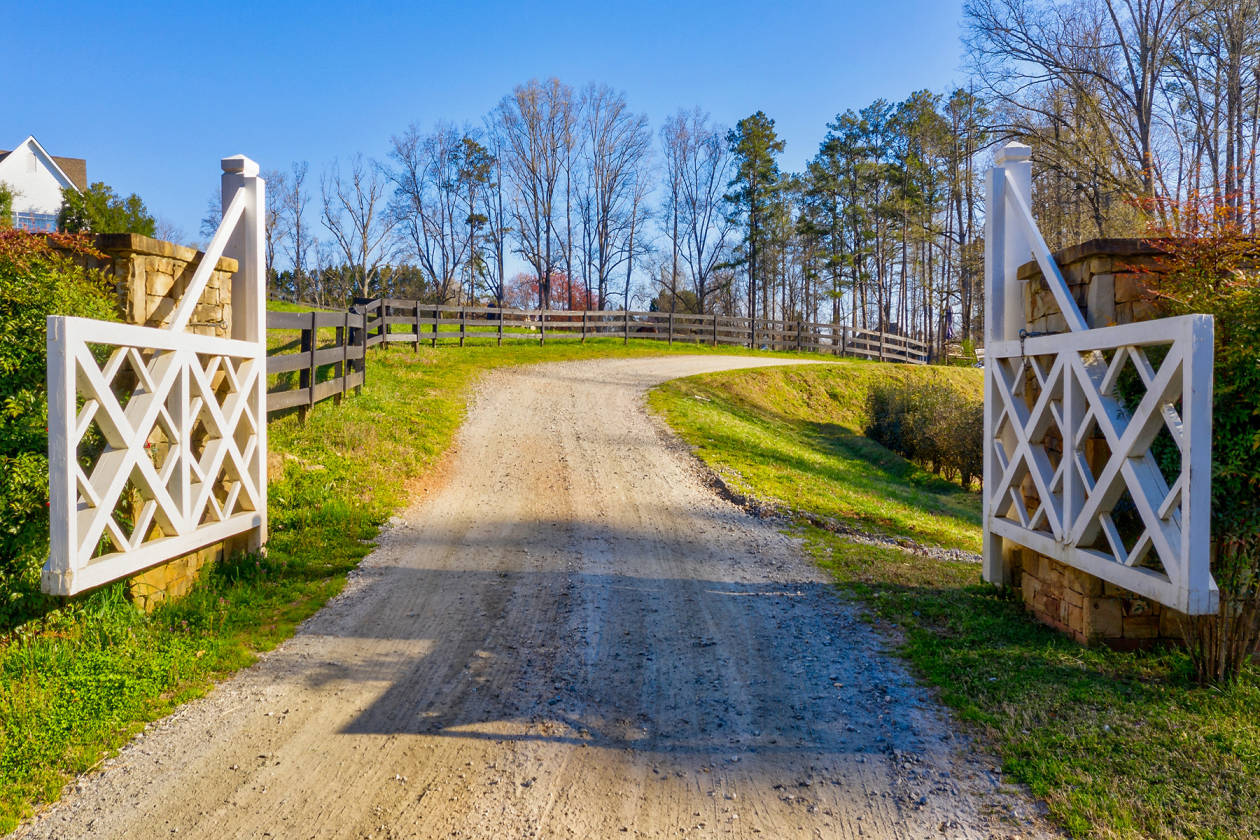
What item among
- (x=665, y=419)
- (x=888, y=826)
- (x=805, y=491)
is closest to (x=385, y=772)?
(x=888, y=826)

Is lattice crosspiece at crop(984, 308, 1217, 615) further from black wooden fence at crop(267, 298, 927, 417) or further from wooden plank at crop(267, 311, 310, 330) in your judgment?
wooden plank at crop(267, 311, 310, 330)

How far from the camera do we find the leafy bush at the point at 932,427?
13.1 metres

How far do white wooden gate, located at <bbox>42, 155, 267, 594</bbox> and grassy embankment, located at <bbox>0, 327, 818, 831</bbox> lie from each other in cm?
40

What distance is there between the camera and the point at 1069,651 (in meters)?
4.28

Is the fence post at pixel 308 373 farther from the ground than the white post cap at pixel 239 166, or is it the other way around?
the white post cap at pixel 239 166

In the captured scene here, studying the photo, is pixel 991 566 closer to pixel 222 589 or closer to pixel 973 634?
pixel 973 634

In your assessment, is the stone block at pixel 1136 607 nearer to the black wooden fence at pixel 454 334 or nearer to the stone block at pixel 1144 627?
the stone block at pixel 1144 627

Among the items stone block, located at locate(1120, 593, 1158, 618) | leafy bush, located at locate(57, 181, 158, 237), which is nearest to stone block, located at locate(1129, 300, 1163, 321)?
stone block, located at locate(1120, 593, 1158, 618)

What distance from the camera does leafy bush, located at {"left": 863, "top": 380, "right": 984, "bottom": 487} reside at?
42.9ft

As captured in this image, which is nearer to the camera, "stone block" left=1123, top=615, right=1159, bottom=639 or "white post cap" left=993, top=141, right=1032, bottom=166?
"stone block" left=1123, top=615, right=1159, bottom=639

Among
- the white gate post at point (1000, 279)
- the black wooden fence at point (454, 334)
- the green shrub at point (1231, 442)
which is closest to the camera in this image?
the green shrub at point (1231, 442)

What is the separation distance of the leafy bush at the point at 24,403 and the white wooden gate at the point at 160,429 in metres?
0.28

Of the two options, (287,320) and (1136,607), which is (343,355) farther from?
(1136,607)

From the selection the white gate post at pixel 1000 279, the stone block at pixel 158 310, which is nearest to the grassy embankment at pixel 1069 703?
the white gate post at pixel 1000 279
